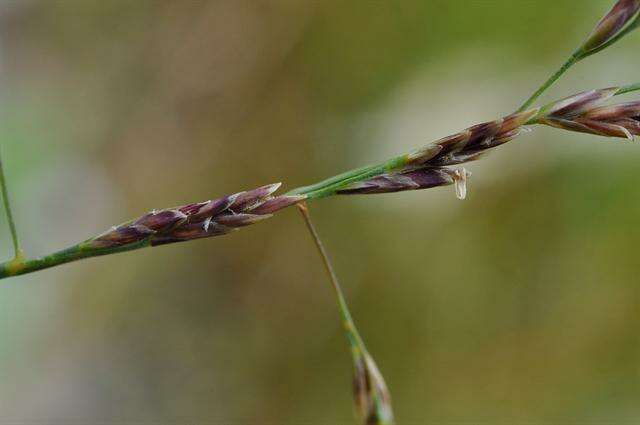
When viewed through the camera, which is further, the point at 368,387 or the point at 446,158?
the point at 368,387

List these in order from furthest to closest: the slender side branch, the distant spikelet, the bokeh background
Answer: the bokeh background → the slender side branch → the distant spikelet

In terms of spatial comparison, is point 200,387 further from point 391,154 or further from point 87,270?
point 391,154

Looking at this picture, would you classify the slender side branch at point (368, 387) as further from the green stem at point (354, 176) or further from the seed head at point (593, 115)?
the seed head at point (593, 115)

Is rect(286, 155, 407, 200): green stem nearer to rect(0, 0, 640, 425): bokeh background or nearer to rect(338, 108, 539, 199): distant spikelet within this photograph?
rect(338, 108, 539, 199): distant spikelet

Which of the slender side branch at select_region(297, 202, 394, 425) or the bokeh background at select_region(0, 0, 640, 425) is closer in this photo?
the slender side branch at select_region(297, 202, 394, 425)

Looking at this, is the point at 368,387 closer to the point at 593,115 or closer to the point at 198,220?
the point at 198,220

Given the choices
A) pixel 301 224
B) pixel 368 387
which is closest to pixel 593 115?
pixel 368 387

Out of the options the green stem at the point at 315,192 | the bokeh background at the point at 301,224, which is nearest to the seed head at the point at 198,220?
the green stem at the point at 315,192

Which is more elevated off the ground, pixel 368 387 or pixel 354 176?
pixel 354 176

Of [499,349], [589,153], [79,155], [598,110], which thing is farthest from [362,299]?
[598,110]

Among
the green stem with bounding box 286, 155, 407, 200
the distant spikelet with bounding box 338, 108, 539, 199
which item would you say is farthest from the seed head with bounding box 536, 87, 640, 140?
the green stem with bounding box 286, 155, 407, 200
